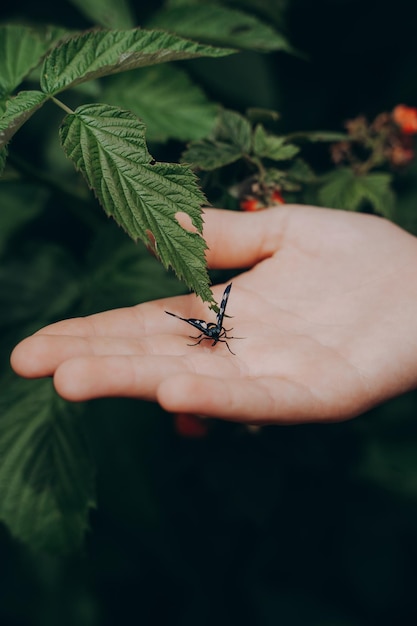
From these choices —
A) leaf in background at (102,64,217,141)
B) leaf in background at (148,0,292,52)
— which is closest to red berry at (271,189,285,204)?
leaf in background at (102,64,217,141)

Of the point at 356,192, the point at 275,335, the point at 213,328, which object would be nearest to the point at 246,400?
the point at 213,328

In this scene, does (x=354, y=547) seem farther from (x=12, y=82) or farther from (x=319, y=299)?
(x=12, y=82)

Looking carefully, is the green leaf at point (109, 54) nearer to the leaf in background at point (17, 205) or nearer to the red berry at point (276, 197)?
the red berry at point (276, 197)

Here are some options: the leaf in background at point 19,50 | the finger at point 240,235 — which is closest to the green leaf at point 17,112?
the leaf in background at point 19,50

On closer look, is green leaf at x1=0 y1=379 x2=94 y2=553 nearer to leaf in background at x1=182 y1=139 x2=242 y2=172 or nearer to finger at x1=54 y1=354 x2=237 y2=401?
finger at x1=54 y1=354 x2=237 y2=401

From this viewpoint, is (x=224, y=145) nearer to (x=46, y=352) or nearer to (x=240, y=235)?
(x=240, y=235)
